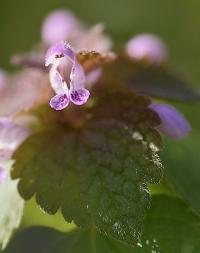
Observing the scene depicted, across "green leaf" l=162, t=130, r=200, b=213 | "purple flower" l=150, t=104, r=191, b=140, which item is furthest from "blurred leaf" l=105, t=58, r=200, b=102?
"purple flower" l=150, t=104, r=191, b=140

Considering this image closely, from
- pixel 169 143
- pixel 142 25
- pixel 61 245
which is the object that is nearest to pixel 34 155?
pixel 61 245

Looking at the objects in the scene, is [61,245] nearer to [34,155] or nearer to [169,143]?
[34,155]

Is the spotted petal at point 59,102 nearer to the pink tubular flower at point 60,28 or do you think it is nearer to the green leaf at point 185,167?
the green leaf at point 185,167

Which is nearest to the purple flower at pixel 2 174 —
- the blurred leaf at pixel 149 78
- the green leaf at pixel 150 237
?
the green leaf at pixel 150 237

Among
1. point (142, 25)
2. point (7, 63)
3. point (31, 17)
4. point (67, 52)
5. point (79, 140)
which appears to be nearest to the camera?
point (67, 52)

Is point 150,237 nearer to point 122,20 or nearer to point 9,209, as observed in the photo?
point 9,209

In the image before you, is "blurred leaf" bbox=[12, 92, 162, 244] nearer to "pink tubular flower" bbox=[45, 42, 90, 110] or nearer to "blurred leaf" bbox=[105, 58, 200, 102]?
"pink tubular flower" bbox=[45, 42, 90, 110]
